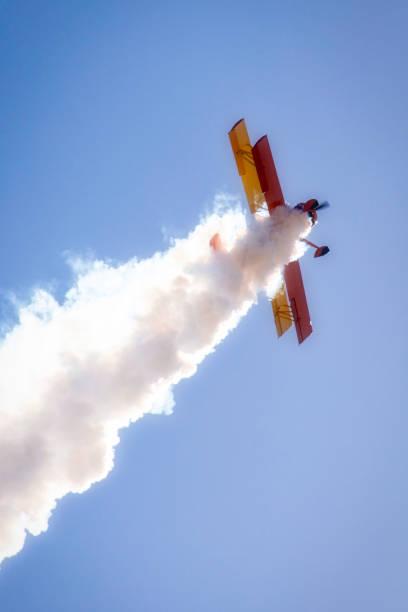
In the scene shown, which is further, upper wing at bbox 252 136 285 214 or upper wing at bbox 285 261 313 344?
upper wing at bbox 285 261 313 344

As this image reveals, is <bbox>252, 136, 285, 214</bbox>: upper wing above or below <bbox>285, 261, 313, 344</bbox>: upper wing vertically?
above

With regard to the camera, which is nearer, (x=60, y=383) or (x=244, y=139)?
(x=244, y=139)

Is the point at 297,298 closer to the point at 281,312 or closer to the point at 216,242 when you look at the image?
the point at 281,312

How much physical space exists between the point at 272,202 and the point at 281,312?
5.15 metres

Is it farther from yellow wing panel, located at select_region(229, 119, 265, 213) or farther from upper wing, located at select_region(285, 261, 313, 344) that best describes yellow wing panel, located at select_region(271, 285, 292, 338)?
yellow wing panel, located at select_region(229, 119, 265, 213)

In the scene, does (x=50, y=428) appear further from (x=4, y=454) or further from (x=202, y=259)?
(x=202, y=259)

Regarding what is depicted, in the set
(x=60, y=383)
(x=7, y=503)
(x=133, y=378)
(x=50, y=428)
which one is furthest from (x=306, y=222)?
(x=7, y=503)

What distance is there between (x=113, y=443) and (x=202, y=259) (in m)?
9.96

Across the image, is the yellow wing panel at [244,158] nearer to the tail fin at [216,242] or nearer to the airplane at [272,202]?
the airplane at [272,202]

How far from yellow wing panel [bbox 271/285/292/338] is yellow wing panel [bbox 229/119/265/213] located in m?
4.89

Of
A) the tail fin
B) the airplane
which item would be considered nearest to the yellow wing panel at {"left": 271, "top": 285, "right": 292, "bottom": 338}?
the airplane

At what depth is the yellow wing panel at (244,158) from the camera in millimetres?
21125

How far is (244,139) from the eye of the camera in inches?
838

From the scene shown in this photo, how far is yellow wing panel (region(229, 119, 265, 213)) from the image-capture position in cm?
2112
